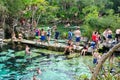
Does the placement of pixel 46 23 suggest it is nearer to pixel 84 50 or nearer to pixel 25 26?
pixel 25 26

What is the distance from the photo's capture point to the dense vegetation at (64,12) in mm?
33188

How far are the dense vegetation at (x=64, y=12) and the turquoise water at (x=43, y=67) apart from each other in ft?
27.6

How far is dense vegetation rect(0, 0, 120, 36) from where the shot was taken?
3319cm

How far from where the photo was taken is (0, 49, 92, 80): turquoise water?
20859 mm

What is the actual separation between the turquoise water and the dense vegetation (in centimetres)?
840

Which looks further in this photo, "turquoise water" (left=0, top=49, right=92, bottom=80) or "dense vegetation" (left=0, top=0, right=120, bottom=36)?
"dense vegetation" (left=0, top=0, right=120, bottom=36)

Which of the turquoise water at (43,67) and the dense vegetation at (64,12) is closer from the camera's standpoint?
the turquoise water at (43,67)

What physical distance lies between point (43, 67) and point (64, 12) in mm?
37935

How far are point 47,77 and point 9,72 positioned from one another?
3.27 metres

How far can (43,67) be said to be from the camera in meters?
23.3

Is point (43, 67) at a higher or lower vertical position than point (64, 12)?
higher

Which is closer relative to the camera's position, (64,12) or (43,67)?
(43,67)

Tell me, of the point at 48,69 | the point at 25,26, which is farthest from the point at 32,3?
the point at 48,69

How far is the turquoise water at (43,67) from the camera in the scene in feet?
68.4
